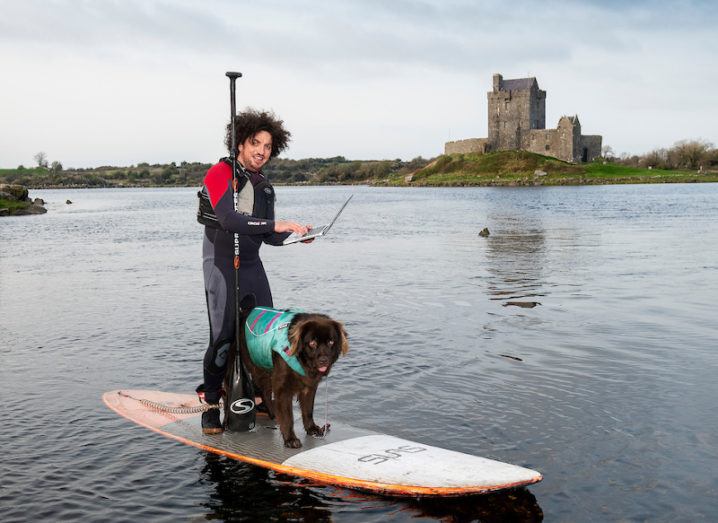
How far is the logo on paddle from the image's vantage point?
783 centimetres

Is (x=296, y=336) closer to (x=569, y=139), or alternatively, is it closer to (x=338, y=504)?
(x=338, y=504)

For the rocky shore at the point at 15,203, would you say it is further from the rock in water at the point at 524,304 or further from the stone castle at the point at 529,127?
the stone castle at the point at 529,127

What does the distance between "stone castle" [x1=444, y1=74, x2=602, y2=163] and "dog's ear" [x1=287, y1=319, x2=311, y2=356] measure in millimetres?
140539

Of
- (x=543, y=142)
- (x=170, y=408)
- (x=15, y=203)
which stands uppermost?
(x=543, y=142)

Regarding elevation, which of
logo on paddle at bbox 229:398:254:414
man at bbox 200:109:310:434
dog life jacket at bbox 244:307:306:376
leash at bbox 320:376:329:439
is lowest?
leash at bbox 320:376:329:439

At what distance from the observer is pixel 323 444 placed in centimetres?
735

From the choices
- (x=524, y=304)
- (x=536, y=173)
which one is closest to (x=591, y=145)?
(x=536, y=173)

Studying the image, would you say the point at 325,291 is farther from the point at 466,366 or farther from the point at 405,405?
the point at 405,405

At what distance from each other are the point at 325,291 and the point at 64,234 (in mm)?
27362

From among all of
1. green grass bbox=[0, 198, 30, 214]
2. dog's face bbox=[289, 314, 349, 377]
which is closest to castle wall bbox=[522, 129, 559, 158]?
green grass bbox=[0, 198, 30, 214]

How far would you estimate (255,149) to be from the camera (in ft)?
25.3

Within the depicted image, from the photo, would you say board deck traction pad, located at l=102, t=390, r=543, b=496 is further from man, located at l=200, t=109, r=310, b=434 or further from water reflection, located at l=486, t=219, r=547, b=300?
water reflection, located at l=486, t=219, r=547, b=300

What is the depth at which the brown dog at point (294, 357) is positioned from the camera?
6.67m

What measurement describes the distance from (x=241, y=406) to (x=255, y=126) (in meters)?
3.01
